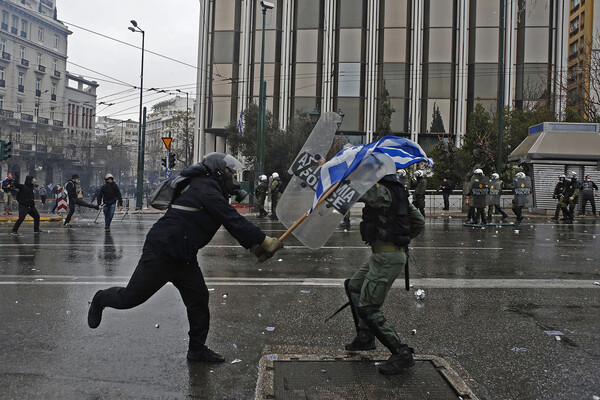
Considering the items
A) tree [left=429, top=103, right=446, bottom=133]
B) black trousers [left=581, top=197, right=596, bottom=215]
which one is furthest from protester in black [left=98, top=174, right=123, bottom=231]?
tree [left=429, top=103, right=446, bottom=133]

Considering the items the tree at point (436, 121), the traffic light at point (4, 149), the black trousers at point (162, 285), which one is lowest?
the black trousers at point (162, 285)

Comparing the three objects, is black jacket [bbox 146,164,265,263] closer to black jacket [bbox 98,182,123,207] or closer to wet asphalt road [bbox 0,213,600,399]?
wet asphalt road [bbox 0,213,600,399]

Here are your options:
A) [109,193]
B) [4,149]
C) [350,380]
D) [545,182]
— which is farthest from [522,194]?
[4,149]

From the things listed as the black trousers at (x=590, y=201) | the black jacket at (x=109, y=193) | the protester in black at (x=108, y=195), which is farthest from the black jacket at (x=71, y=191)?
the black trousers at (x=590, y=201)

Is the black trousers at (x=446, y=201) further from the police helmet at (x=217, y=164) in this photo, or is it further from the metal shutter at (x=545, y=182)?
the police helmet at (x=217, y=164)

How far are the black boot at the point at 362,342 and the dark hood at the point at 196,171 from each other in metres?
1.85

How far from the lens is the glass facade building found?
38938 mm

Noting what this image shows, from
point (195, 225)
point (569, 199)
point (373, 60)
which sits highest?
point (373, 60)

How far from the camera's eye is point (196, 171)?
430 centimetres

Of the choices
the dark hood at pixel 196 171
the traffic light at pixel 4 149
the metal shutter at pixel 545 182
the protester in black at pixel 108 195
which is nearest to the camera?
the dark hood at pixel 196 171

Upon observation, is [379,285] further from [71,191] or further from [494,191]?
[71,191]

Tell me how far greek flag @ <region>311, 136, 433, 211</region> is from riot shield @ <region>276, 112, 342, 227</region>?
0.32 metres

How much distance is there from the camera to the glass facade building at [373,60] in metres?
38.9

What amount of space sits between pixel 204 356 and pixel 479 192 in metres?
13.4
